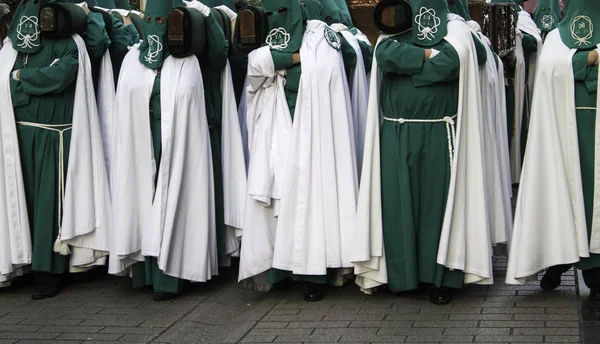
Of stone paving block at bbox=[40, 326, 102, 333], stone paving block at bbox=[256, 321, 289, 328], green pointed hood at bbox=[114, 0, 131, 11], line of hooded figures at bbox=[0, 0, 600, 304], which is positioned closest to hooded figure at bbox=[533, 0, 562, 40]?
line of hooded figures at bbox=[0, 0, 600, 304]

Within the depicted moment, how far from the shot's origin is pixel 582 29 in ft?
23.1

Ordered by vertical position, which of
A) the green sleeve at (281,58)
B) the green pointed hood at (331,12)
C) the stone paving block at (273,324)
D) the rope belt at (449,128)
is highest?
the green pointed hood at (331,12)

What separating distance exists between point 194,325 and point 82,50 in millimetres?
2367

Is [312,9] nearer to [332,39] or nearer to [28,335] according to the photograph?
[332,39]

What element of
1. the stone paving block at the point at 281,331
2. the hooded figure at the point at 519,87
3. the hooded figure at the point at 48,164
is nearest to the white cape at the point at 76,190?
the hooded figure at the point at 48,164

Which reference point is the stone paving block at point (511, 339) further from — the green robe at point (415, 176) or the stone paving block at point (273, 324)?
the stone paving block at point (273, 324)

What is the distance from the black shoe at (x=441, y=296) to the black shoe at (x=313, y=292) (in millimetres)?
Answer: 811

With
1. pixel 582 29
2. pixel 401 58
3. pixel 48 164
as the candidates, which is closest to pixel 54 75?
pixel 48 164

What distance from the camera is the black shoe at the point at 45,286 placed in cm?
821

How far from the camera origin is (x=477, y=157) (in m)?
7.23

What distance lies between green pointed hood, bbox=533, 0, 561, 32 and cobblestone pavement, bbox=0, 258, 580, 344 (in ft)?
16.5

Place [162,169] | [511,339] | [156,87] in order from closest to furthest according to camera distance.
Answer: [511,339], [162,169], [156,87]

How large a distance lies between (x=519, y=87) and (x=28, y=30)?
18.8ft

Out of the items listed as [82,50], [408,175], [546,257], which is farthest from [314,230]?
[82,50]
